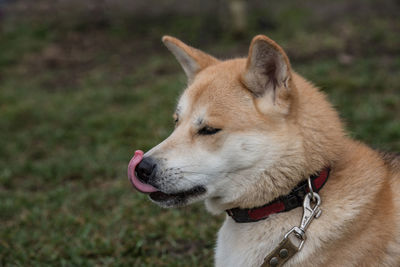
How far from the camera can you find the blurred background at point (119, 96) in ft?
14.3

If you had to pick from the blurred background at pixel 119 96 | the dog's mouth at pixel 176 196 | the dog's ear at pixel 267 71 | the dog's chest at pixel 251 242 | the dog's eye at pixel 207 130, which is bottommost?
the blurred background at pixel 119 96

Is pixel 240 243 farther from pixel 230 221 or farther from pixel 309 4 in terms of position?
pixel 309 4

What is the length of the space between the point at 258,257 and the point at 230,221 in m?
0.35

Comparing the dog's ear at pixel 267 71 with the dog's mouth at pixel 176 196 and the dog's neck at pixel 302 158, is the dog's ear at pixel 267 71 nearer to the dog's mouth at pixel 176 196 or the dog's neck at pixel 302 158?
the dog's neck at pixel 302 158

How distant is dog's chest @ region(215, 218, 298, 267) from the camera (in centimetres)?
271

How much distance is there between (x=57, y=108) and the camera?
8.33 m

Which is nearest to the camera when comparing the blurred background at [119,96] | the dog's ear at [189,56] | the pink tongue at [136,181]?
the pink tongue at [136,181]

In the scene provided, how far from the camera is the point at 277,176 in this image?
8.91ft

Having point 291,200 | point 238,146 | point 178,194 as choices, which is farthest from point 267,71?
point 178,194

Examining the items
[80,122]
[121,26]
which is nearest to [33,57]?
[121,26]

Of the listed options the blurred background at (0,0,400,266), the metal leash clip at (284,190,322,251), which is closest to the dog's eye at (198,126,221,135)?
the metal leash clip at (284,190,322,251)

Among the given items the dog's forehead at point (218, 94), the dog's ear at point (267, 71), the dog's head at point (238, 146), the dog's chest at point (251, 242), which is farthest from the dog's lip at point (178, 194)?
the dog's ear at point (267, 71)

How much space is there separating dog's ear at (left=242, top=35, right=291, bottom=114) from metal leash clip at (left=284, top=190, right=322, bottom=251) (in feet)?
1.98

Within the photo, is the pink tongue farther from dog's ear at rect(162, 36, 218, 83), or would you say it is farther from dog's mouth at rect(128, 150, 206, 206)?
dog's ear at rect(162, 36, 218, 83)
